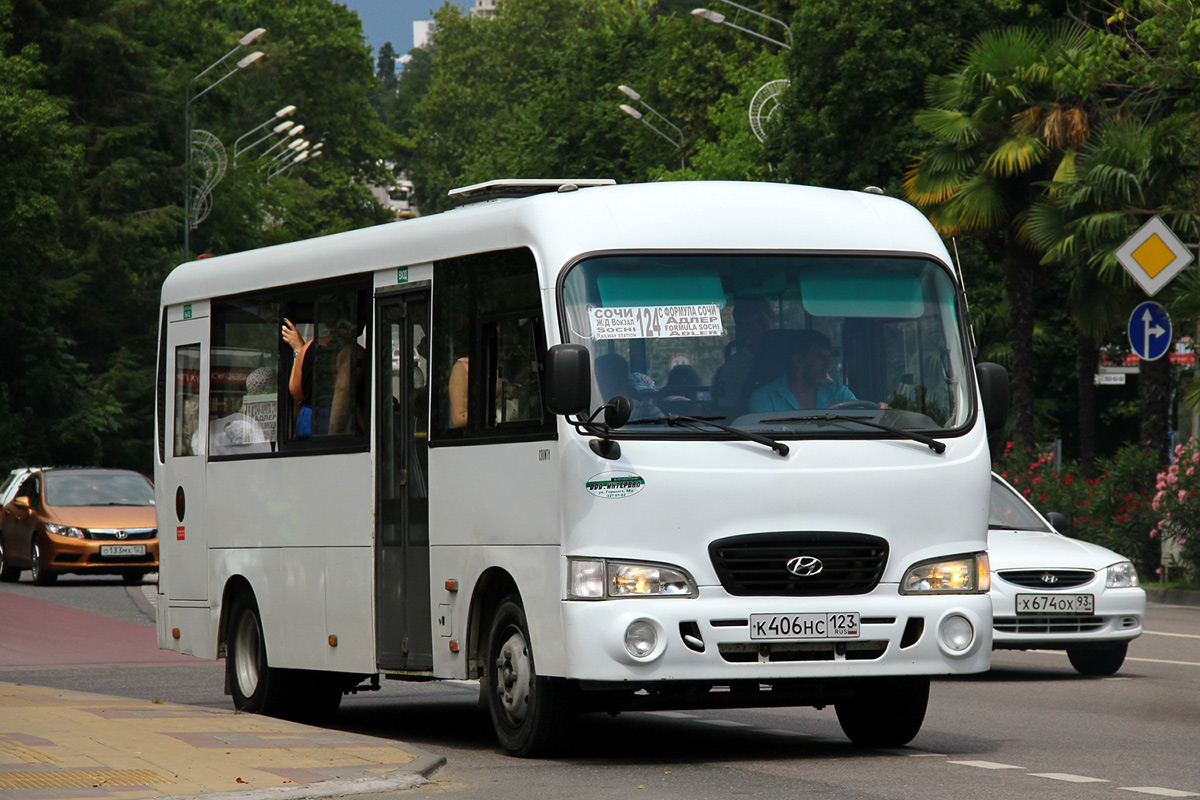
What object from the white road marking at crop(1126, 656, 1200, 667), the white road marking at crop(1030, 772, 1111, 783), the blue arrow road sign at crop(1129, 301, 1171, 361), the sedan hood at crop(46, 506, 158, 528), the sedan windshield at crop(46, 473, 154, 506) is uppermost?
the blue arrow road sign at crop(1129, 301, 1171, 361)

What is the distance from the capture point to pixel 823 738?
11758 mm

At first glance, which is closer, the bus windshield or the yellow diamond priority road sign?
the bus windshield

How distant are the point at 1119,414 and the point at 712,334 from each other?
1632 inches

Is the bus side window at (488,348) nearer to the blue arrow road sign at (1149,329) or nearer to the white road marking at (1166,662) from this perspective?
the white road marking at (1166,662)

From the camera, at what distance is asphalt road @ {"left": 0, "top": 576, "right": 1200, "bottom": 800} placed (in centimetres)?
941

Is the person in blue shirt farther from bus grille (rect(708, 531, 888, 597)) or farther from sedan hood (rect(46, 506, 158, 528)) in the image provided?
sedan hood (rect(46, 506, 158, 528))

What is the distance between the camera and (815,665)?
9953mm

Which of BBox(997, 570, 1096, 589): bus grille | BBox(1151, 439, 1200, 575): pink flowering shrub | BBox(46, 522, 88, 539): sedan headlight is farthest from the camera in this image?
BBox(46, 522, 88, 539): sedan headlight

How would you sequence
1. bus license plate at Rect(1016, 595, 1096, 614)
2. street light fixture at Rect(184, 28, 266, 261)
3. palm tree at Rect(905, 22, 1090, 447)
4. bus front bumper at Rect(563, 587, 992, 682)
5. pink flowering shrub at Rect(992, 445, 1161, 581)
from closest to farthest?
1. bus front bumper at Rect(563, 587, 992, 682)
2. bus license plate at Rect(1016, 595, 1096, 614)
3. pink flowering shrub at Rect(992, 445, 1161, 581)
4. palm tree at Rect(905, 22, 1090, 447)
5. street light fixture at Rect(184, 28, 266, 261)

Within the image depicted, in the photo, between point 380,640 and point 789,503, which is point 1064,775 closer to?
point 789,503

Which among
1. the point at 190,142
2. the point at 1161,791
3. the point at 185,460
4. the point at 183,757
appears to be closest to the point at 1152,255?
the point at 185,460

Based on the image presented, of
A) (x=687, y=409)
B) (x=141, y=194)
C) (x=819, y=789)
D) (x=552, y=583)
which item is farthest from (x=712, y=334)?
(x=141, y=194)

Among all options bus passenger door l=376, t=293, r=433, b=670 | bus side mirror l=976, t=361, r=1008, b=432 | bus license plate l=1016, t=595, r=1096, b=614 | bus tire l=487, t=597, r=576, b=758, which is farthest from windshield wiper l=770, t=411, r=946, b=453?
bus license plate l=1016, t=595, r=1096, b=614

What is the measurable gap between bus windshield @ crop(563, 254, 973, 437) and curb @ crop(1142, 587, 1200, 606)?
15.4 metres
